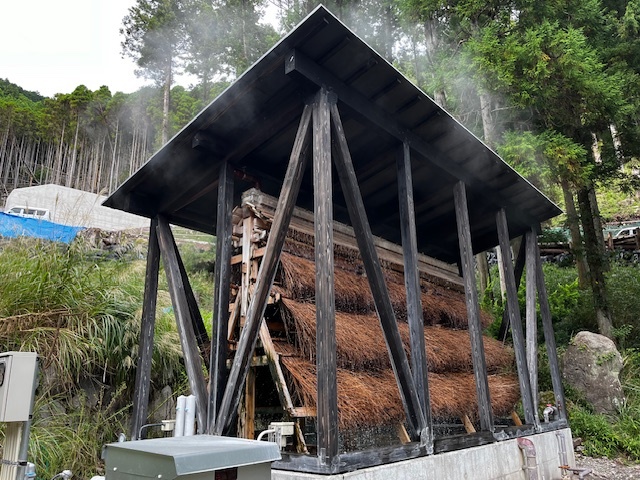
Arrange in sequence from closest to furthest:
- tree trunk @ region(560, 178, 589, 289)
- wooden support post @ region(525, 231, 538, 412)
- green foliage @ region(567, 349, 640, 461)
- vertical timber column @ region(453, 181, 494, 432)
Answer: vertical timber column @ region(453, 181, 494, 432) → wooden support post @ region(525, 231, 538, 412) → green foliage @ region(567, 349, 640, 461) → tree trunk @ region(560, 178, 589, 289)

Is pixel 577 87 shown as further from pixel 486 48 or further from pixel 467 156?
pixel 467 156

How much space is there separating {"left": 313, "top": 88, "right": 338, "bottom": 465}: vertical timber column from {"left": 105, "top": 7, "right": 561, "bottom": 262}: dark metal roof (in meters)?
0.35

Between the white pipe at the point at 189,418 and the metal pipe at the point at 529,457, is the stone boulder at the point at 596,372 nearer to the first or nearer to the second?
the metal pipe at the point at 529,457

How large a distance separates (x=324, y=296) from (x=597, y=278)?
832 centimetres

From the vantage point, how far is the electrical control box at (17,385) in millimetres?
2484

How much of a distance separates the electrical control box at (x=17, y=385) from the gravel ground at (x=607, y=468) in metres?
6.42

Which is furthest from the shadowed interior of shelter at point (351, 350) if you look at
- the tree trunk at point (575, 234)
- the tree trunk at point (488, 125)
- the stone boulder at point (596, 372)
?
the tree trunk at point (488, 125)

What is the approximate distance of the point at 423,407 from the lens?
387cm

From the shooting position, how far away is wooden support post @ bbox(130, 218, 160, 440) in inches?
182

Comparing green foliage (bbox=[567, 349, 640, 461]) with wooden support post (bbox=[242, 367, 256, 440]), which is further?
green foliage (bbox=[567, 349, 640, 461])

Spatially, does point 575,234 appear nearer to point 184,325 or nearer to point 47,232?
point 184,325

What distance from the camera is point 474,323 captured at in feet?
16.4

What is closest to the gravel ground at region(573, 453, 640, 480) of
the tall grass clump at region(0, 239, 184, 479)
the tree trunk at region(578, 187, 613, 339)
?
the tree trunk at region(578, 187, 613, 339)

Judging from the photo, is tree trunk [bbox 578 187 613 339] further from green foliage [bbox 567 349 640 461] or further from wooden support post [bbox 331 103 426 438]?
wooden support post [bbox 331 103 426 438]
